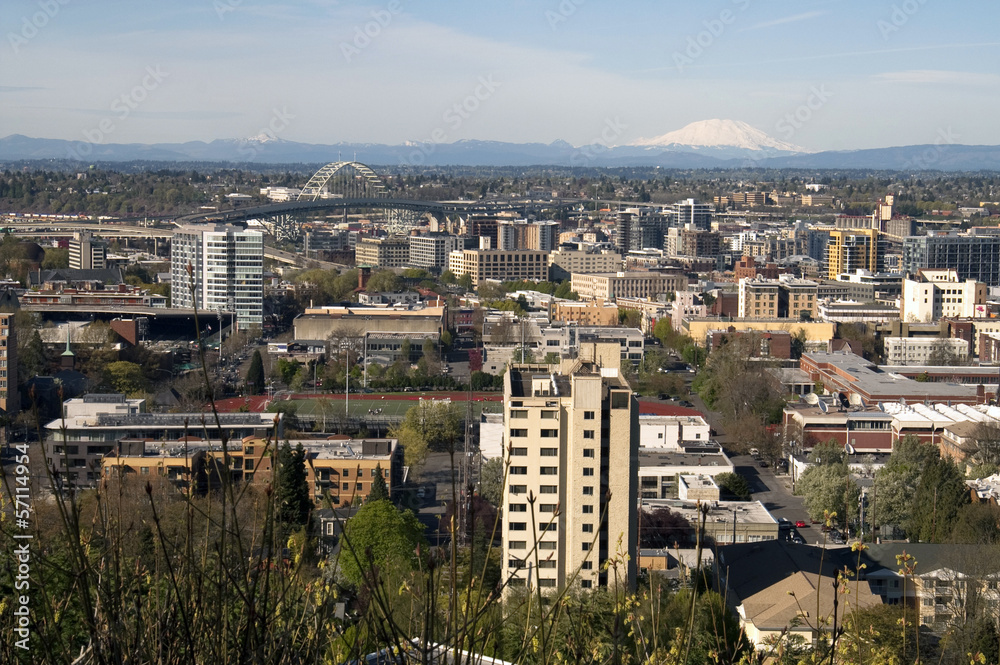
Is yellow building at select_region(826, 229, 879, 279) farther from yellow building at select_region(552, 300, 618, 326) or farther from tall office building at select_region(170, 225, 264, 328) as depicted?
tall office building at select_region(170, 225, 264, 328)

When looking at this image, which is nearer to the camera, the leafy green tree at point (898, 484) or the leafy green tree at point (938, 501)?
the leafy green tree at point (938, 501)

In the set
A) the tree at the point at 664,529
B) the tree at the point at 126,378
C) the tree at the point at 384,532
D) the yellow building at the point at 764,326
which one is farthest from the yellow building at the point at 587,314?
the tree at the point at 384,532

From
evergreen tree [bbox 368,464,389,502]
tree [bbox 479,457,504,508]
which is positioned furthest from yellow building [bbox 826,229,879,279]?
evergreen tree [bbox 368,464,389,502]

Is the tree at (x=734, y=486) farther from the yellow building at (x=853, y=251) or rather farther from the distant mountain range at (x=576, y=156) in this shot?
the distant mountain range at (x=576, y=156)

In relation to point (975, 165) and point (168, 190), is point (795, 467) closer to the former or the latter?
point (168, 190)

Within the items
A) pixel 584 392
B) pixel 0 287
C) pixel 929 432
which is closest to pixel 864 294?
pixel 929 432

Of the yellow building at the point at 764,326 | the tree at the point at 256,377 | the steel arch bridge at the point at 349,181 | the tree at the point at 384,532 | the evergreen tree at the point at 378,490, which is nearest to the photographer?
the tree at the point at 384,532
